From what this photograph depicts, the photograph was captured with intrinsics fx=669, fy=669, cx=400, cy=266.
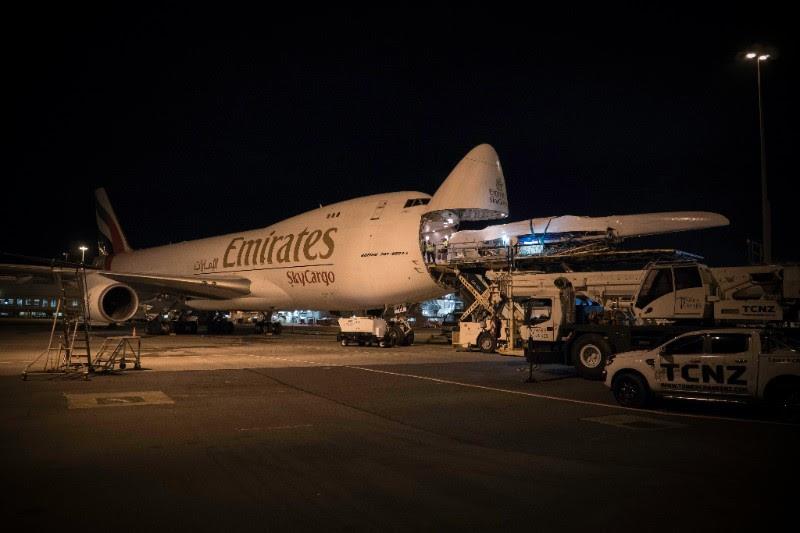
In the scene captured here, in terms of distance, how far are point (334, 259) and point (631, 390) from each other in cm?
1682

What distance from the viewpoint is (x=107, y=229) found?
163 ft

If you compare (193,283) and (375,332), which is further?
(193,283)

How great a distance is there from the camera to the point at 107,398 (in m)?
12.3

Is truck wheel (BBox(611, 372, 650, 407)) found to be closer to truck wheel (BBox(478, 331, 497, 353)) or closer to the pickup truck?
the pickup truck

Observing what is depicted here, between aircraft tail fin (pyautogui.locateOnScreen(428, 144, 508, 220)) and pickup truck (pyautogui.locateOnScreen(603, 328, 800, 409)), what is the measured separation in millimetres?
12721

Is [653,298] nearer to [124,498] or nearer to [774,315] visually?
[774,315]

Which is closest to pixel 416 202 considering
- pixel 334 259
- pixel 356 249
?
pixel 356 249

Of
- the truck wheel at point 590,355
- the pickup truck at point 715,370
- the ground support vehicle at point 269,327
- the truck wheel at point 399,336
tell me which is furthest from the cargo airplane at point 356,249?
the pickup truck at point 715,370

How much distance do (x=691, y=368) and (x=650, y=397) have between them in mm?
947

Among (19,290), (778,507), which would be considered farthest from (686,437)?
(19,290)

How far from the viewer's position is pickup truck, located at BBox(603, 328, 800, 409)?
10359 millimetres

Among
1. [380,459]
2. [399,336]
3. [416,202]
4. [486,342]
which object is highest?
[416,202]

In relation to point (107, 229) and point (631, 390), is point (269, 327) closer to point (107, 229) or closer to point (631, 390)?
point (107, 229)

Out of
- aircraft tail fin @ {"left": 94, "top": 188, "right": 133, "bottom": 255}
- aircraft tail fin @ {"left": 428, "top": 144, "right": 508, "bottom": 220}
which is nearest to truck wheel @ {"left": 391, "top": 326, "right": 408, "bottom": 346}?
aircraft tail fin @ {"left": 428, "top": 144, "right": 508, "bottom": 220}
